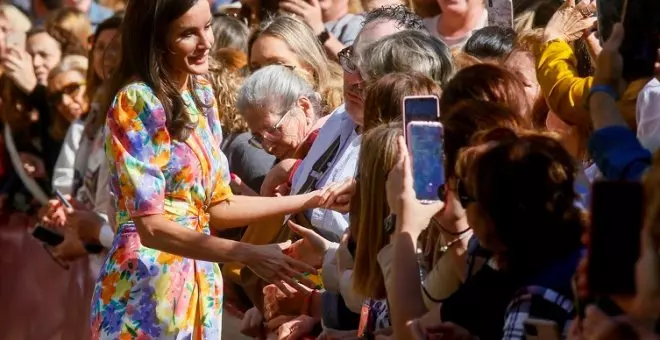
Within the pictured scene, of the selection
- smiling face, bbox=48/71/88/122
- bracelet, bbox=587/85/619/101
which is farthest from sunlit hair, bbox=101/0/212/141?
smiling face, bbox=48/71/88/122

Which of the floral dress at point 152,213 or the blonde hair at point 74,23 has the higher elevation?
the floral dress at point 152,213

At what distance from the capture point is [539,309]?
366 centimetres

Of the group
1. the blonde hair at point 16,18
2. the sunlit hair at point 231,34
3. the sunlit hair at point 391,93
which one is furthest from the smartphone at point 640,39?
the blonde hair at point 16,18

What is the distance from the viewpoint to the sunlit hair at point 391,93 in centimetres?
491

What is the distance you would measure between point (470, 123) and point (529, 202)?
1.96 feet

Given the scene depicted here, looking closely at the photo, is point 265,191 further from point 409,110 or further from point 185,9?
point 409,110

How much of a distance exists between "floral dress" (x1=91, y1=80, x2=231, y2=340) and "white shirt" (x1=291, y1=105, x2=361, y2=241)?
50 cm

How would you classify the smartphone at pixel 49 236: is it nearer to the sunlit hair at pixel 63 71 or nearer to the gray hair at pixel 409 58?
the sunlit hair at pixel 63 71

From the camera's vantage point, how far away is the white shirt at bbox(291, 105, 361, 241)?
567 centimetres

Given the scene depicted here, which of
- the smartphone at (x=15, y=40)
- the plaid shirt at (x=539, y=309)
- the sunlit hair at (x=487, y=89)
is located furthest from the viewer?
the smartphone at (x=15, y=40)

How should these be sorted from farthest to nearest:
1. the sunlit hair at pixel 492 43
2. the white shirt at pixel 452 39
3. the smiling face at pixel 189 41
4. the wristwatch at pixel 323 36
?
the wristwatch at pixel 323 36
the white shirt at pixel 452 39
the sunlit hair at pixel 492 43
the smiling face at pixel 189 41

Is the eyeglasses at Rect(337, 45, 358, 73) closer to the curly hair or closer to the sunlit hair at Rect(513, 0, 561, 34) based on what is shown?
the curly hair

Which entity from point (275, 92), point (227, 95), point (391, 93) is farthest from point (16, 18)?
point (391, 93)

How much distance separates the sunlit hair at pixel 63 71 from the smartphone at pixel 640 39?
6383 millimetres
